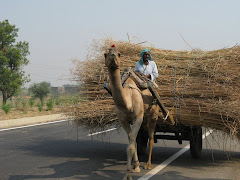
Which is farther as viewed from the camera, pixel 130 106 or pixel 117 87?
pixel 130 106

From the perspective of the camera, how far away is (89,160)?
8055 mm

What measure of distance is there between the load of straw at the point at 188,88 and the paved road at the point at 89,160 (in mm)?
582

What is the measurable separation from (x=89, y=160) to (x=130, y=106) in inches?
98.6

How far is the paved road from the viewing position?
6703 millimetres

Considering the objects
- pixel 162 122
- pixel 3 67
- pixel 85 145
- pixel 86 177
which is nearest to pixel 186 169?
pixel 162 122

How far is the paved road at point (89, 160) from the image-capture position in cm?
670

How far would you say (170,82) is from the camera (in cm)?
764

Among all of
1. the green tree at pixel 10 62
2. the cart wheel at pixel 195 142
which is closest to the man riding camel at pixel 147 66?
the cart wheel at pixel 195 142

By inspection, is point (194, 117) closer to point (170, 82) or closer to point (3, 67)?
point (170, 82)

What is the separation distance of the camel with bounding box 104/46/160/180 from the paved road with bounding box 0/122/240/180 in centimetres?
68

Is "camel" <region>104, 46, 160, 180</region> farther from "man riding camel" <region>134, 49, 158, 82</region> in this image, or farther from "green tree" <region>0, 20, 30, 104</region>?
"green tree" <region>0, 20, 30, 104</region>

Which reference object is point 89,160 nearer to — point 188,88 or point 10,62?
point 188,88

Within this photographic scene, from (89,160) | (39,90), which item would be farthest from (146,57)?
(39,90)

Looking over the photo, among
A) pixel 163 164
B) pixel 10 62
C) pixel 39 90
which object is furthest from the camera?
pixel 39 90
